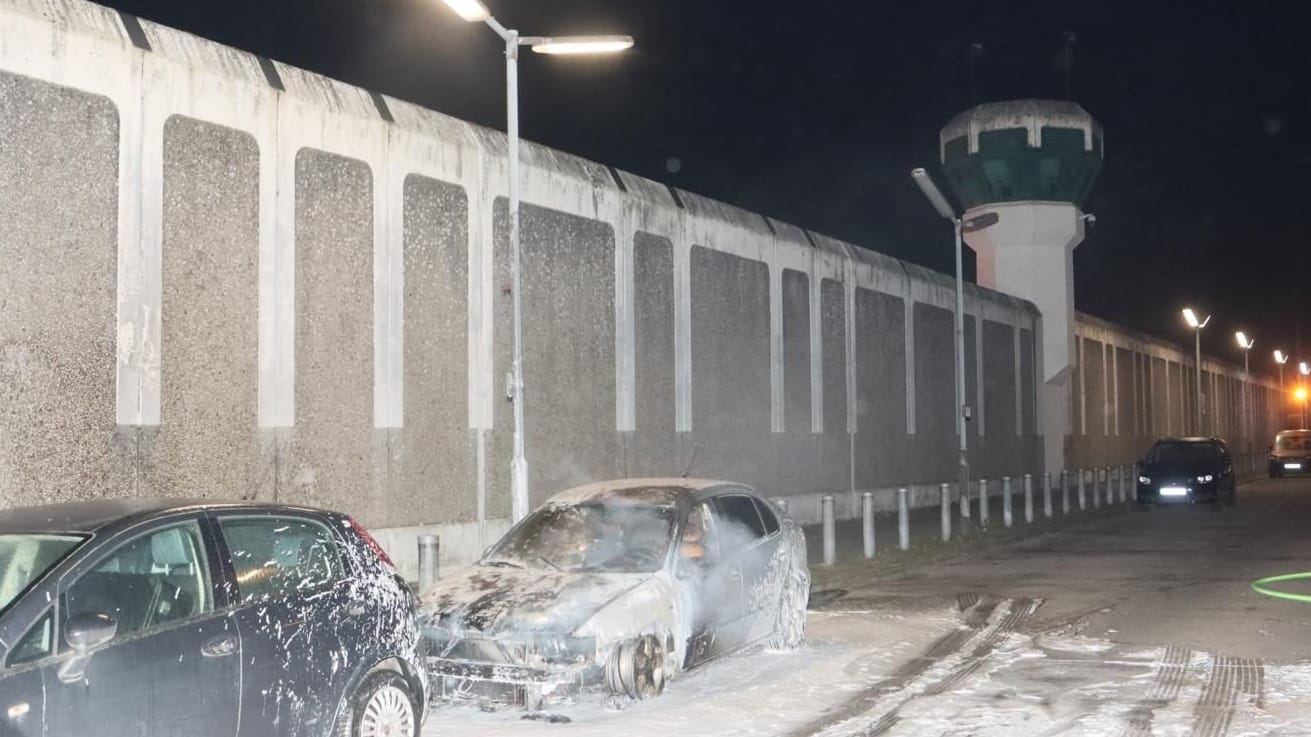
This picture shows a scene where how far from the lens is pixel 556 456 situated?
1830 centimetres

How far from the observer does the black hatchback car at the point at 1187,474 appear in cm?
2986

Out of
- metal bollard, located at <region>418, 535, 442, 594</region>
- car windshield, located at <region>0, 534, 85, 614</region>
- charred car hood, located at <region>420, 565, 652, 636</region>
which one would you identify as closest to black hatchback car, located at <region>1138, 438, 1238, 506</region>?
metal bollard, located at <region>418, 535, 442, 594</region>

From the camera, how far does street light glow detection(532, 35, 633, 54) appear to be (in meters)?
13.2

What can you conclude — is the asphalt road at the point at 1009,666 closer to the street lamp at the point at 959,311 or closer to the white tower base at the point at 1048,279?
the street lamp at the point at 959,311

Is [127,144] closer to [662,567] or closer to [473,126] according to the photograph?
[473,126]

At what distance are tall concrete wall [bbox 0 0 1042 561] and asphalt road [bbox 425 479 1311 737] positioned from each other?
188 inches

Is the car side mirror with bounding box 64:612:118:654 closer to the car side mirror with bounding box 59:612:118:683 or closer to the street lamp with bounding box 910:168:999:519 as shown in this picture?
the car side mirror with bounding box 59:612:118:683

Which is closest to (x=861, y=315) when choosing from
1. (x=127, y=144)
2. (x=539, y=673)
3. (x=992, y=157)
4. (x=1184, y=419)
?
(x=992, y=157)

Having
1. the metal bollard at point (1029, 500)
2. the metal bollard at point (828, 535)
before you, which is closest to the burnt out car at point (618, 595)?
the metal bollard at point (828, 535)

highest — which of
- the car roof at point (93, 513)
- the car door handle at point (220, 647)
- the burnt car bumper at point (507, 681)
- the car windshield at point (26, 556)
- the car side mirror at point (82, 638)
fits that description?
the car roof at point (93, 513)

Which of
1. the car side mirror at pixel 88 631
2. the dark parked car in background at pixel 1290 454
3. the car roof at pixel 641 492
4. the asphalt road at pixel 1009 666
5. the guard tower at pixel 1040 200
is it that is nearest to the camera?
the car side mirror at pixel 88 631

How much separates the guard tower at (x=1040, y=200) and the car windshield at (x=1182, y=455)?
10.5 m

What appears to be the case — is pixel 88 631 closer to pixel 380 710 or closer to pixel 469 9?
pixel 380 710

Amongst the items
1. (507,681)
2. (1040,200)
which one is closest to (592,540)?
(507,681)
